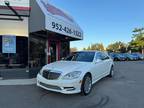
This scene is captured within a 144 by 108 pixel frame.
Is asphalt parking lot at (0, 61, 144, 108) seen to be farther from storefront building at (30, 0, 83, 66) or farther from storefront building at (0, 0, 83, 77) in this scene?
storefront building at (30, 0, 83, 66)

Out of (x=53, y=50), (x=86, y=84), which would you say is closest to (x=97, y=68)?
(x=86, y=84)

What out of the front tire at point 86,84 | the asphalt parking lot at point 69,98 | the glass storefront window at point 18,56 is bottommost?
the asphalt parking lot at point 69,98

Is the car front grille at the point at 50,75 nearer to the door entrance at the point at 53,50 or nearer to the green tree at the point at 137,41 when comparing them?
the door entrance at the point at 53,50

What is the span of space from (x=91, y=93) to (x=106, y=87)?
4.18 feet

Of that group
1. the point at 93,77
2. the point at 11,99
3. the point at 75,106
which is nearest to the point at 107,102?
the point at 75,106

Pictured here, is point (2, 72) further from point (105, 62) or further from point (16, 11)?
point (105, 62)

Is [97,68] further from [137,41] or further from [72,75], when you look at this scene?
[137,41]

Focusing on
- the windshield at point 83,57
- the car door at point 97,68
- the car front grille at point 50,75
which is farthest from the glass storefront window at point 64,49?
the car front grille at point 50,75

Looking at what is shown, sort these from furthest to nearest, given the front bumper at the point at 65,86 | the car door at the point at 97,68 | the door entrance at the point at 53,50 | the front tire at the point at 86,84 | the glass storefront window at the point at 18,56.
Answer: the door entrance at the point at 53,50, the glass storefront window at the point at 18,56, the car door at the point at 97,68, the front tire at the point at 86,84, the front bumper at the point at 65,86

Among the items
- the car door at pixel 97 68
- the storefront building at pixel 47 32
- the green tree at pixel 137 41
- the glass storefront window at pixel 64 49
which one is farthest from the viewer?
the green tree at pixel 137 41

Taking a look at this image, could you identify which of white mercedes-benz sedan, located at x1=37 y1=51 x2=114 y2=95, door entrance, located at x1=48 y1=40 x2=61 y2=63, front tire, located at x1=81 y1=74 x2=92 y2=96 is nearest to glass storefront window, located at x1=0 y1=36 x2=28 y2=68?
door entrance, located at x1=48 y1=40 x2=61 y2=63

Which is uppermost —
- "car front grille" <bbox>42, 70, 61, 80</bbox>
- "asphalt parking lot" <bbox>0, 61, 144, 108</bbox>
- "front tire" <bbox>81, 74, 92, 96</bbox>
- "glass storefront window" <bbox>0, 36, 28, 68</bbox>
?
"glass storefront window" <bbox>0, 36, 28, 68</bbox>

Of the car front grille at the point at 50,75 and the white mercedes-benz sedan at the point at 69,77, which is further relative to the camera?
the car front grille at the point at 50,75

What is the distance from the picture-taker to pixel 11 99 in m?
6.40
